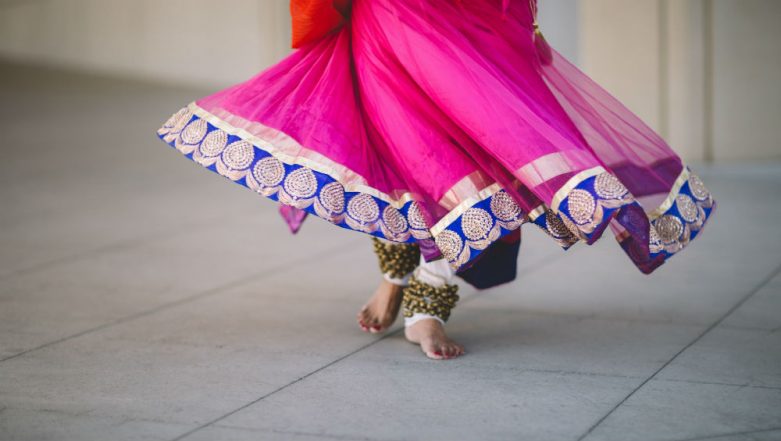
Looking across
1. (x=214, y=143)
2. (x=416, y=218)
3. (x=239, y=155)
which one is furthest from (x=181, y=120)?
(x=416, y=218)

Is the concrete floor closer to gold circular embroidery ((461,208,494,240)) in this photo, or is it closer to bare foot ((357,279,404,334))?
bare foot ((357,279,404,334))

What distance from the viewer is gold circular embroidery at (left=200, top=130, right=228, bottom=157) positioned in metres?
3.14

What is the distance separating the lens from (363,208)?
3.03 meters

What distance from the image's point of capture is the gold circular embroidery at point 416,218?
9.98 ft

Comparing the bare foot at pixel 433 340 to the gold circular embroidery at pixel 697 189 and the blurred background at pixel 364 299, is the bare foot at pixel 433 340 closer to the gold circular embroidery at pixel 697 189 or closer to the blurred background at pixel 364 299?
the blurred background at pixel 364 299

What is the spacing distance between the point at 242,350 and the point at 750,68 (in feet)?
15.3

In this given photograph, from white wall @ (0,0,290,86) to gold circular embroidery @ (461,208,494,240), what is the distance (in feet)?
28.4

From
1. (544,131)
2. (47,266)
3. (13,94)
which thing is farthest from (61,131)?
(544,131)

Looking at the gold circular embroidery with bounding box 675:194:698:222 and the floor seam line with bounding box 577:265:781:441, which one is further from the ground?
the gold circular embroidery with bounding box 675:194:698:222

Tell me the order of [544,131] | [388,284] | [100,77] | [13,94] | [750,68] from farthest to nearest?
[100,77], [13,94], [750,68], [388,284], [544,131]

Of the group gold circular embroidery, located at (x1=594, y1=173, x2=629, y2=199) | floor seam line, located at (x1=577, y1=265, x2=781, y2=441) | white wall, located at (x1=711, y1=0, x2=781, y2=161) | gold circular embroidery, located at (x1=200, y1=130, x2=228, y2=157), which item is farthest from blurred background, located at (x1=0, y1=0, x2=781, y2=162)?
gold circular embroidery, located at (x1=200, y1=130, x2=228, y2=157)

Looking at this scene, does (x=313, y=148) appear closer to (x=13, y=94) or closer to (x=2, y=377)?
(x=2, y=377)

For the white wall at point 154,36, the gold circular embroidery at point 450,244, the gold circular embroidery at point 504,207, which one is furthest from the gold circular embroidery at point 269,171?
the white wall at point 154,36

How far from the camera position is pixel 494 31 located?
10.5 ft
